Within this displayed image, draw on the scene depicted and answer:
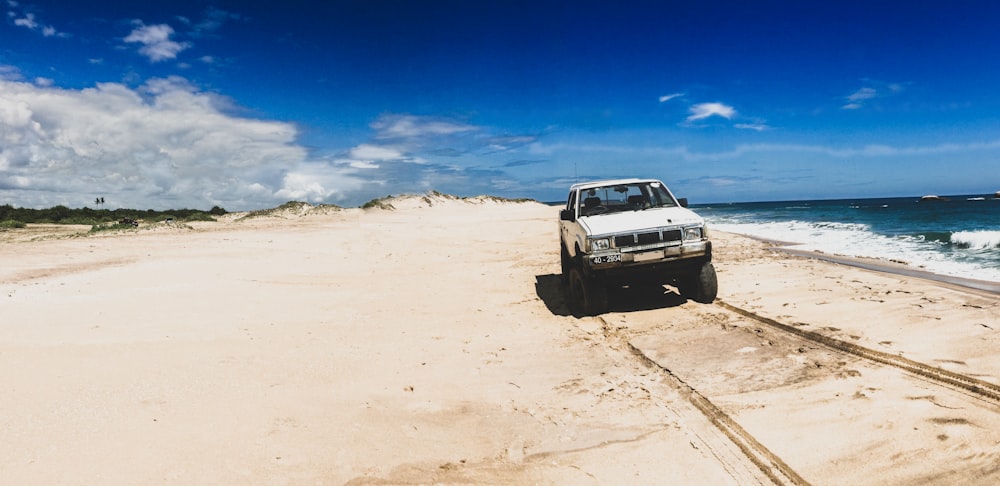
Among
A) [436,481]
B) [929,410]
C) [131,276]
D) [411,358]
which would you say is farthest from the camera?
[131,276]

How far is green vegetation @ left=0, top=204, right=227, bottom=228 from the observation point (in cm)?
3170

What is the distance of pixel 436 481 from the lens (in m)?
3.15

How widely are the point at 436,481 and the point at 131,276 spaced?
9.88 m

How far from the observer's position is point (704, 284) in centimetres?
761

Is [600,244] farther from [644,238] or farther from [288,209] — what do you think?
[288,209]

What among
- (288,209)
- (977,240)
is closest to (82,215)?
(288,209)

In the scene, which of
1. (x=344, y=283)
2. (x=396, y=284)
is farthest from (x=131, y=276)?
(x=396, y=284)

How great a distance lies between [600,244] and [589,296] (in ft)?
2.82

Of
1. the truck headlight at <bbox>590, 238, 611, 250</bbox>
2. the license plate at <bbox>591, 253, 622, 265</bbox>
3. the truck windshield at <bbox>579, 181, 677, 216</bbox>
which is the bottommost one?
the license plate at <bbox>591, 253, 622, 265</bbox>

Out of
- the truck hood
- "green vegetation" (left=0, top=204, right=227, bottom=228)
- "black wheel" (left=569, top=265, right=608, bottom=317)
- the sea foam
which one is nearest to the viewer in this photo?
the truck hood

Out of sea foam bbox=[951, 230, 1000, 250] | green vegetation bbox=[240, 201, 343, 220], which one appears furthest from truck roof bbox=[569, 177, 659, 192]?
green vegetation bbox=[240, 201, 343, 220]

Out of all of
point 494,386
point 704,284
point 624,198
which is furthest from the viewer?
point 624,198

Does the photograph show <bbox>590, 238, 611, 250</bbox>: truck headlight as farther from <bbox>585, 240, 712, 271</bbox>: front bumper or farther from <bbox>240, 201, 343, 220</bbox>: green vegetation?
<bbox>240, 201, 343, 220</bbox>: green vegetation

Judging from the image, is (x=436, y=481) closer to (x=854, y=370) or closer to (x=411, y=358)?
(x=411, y=358)
